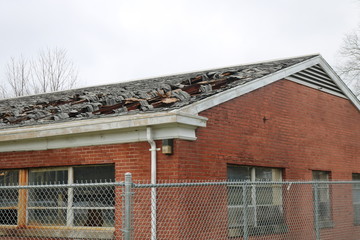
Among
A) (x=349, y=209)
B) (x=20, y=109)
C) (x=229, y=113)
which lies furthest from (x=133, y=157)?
(x=349, y=209)

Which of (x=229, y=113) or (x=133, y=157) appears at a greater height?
(x=229, y=113)

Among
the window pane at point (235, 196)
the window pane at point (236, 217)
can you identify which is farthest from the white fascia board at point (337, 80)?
the window pane at point (236, 217)

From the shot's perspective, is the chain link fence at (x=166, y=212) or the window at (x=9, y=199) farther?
the window at (x=9, y=199)

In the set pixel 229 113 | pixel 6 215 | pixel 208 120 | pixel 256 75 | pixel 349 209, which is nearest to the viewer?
pixel 208 120

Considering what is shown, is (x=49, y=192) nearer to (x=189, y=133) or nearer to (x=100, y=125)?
(x=100, y=125)

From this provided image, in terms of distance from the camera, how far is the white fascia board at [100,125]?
26.7 ft

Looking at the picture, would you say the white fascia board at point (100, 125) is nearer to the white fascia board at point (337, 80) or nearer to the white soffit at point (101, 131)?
the white soffit at point (101, 131)

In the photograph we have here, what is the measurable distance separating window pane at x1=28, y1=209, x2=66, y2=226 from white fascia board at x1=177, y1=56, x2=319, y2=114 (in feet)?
11.1

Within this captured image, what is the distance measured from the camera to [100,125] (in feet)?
28.5

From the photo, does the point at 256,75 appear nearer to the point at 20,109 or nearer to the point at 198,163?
the point at 198,163

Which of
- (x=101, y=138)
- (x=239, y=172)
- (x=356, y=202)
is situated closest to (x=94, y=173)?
(x=101, y=138)

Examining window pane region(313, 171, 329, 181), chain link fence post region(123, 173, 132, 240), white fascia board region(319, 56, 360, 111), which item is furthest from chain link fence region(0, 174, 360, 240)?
white fascia board region(319, 56, 360, 111)

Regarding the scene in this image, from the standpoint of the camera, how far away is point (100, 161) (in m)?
9.23

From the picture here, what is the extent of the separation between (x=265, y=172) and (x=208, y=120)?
2517 millimetres
